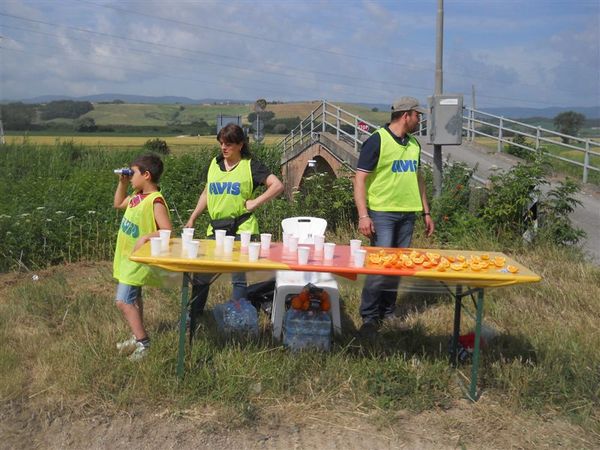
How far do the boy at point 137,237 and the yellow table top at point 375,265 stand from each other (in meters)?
0.25

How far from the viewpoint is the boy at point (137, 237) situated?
4.52 metres

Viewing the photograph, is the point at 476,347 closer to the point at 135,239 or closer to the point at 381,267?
the point at 381,267

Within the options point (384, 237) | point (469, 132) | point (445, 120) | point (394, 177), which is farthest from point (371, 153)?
point (469, 132)

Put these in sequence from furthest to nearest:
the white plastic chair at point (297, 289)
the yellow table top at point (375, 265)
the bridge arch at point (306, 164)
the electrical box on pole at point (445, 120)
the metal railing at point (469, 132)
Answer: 1. the bridge arch at point (306, 164)
2. the metal railing at point (469, 132)
3. the electrical box on pole at point (445, 120)
4. the white plastic chair at point (297, 289)
5. the yellow table top at point (375, 265)

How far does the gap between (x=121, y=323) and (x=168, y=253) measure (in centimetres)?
129

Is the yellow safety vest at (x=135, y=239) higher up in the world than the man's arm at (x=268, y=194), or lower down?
lower down

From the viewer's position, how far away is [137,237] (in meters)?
4.54

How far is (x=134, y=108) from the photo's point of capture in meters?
74.3

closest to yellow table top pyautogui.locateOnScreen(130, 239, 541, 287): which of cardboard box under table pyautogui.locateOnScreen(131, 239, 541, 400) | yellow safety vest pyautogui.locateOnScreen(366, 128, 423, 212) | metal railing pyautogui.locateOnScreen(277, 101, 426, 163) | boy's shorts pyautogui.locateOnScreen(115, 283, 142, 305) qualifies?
cardboard box under table pyautogui.locateOnScreen(131, 239, 541, 400)

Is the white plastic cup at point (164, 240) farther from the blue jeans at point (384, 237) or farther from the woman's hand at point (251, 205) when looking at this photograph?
the blue jeans at point (384, 237)

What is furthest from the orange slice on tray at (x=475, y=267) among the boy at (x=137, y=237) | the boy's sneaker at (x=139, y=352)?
the boy's sneaker at (x=139, y=352)

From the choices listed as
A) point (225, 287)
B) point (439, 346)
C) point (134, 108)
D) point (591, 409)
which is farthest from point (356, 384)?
point (134, 108)

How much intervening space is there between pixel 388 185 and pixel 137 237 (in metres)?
1.96

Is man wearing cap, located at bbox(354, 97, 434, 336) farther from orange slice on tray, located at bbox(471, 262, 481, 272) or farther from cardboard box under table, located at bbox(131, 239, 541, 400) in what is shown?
orange slice on tray, located at bbox(471, 262, 481, 272)
